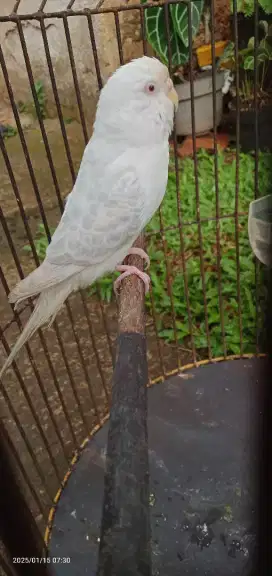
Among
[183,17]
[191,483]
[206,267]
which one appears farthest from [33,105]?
[191,483]

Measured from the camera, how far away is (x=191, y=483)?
3.35ft

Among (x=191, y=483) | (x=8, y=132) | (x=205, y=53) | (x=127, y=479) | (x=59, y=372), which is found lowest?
(x=59, y=372)

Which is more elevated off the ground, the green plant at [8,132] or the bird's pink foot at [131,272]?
the bird's pink foot at [131,272]

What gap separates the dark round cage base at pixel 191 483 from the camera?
0.91 metres

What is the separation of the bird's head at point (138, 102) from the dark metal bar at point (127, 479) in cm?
40

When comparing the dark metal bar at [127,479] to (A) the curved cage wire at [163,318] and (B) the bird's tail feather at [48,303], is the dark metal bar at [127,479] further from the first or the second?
(A) the curved cage wire at [163,318]

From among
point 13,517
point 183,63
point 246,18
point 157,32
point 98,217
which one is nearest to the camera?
point 13,517

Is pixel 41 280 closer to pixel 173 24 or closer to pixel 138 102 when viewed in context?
pixel 138 102

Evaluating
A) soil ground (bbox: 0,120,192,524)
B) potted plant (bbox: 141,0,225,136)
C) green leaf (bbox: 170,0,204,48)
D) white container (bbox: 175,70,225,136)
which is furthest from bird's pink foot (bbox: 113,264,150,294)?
white container (bbox: 175,70,225,136)

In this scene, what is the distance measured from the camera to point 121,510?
0.38 meters

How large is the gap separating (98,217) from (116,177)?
0.07 m

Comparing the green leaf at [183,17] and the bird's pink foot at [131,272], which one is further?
the green leaf at [183,17]

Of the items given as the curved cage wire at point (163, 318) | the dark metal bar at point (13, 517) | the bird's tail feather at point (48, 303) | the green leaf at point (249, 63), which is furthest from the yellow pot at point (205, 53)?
the dark metal bar at point (13, 517)

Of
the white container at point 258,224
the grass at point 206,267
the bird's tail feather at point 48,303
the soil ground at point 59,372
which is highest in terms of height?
the bird's tail feather at point 48,303
